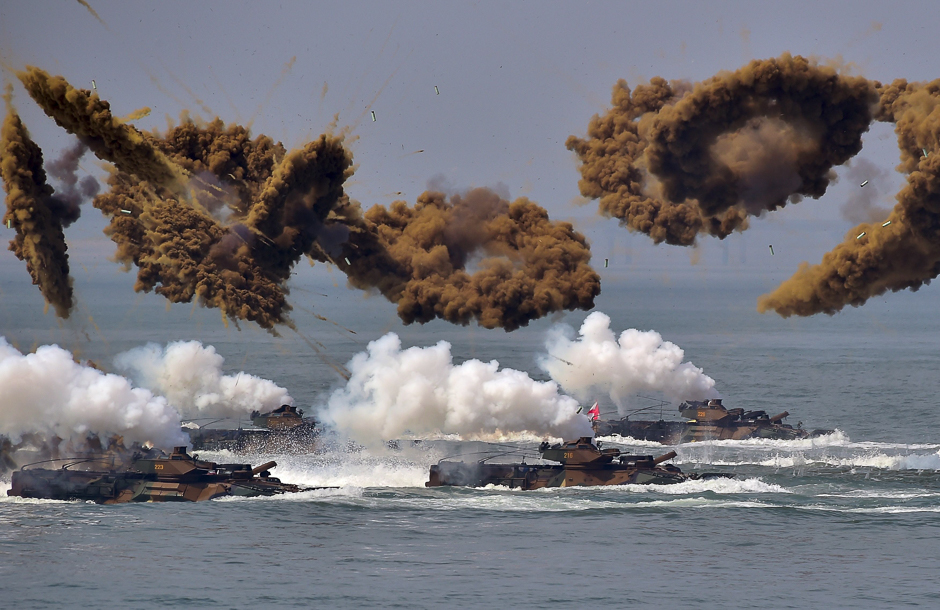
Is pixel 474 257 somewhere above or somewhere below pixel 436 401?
above

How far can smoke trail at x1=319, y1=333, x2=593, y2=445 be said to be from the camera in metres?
109

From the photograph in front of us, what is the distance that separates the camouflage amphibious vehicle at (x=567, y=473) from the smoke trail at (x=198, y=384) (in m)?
40.2

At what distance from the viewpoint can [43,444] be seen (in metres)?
92.1

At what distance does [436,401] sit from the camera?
365 feet

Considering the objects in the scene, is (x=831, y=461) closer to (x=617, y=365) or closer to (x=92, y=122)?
(x=617, y=365)

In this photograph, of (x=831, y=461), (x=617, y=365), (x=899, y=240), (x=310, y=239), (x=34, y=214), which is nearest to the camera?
(x=899, y=240)

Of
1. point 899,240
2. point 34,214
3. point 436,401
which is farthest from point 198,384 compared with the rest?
point 899,240

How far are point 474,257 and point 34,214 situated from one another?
26.0 m

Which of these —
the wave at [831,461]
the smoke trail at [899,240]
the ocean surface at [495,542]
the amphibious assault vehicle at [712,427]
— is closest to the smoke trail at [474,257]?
the ocean surface at [495,542]

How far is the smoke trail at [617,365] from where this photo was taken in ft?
443

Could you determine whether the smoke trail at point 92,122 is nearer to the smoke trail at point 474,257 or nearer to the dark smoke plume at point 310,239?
the dark smoke plume at point 310,239

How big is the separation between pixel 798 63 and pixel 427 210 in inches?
995

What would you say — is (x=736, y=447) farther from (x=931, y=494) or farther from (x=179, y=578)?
(x=179, y=578)

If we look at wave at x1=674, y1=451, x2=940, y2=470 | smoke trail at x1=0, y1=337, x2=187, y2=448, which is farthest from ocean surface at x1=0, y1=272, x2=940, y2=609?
smoke trail at x1=0, y1=337, x2=187, y2=448
